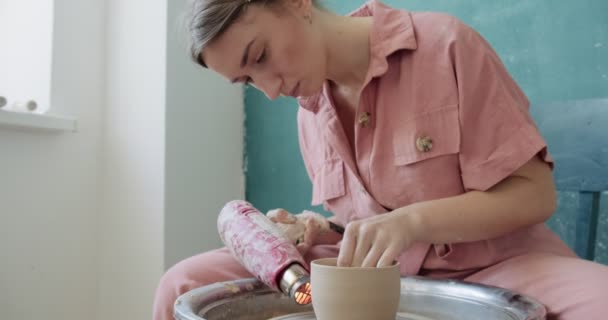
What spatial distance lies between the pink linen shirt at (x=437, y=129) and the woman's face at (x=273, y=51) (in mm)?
94

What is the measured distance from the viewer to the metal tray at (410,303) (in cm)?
66

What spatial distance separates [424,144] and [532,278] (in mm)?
235

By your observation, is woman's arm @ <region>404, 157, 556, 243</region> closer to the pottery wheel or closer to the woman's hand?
the pottery wheel

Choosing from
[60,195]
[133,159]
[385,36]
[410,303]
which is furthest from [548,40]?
[60,195]

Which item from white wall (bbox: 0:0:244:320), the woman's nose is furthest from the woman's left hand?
white wall (bbox: 0:0:244:320)

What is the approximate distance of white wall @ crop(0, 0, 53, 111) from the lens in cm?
147

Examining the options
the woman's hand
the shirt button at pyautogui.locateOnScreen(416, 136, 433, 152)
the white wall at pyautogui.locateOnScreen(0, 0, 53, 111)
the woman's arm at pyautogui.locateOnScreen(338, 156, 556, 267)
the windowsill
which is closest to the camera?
the woman's arm at pyautogui.locateOnScreen(338, 156, 556, 267)

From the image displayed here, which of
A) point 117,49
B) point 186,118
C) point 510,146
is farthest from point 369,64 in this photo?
point 117,49

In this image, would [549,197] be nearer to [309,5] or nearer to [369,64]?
[369,64]

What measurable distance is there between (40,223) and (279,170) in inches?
25.7

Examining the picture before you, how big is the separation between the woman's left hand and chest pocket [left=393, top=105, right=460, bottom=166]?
0.17 metres

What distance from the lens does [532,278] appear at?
736 mm

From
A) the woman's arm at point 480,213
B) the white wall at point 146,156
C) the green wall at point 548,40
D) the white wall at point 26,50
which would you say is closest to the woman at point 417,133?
the woman's arm at point 480,213

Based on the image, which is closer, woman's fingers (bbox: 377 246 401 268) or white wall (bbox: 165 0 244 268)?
woman's fingers (bbox: 377 246 401 268)
